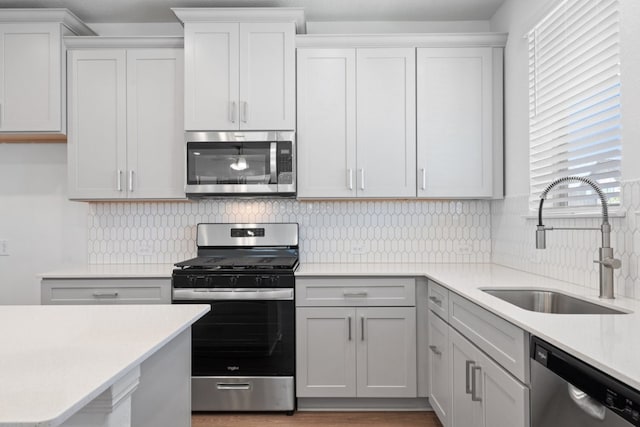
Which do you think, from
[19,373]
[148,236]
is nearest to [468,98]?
[148,236]

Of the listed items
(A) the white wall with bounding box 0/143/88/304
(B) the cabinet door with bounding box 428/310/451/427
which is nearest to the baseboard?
(B) the cabinet door with bounding box 428/310/451/427

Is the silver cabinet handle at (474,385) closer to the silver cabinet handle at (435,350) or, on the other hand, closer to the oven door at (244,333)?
the silver cabinet handle at (435,350)

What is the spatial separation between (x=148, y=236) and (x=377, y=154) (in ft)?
6.02

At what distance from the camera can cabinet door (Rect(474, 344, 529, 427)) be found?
4.49 ft

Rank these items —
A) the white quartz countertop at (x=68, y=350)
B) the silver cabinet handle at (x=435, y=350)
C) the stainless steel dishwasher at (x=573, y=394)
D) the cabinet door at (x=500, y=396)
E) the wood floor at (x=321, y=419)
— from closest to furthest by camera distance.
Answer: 1. the white quartz countertop at (x=68, y=350)
2. the stainless steel dishwasher at (x=573, y=394)
3. the cabinet door at (x=500, y=396)
4. the silver cabinet handle at (x=435, y=350)
5. the wood floor at (x=321, y=419)

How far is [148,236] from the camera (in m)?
3.24

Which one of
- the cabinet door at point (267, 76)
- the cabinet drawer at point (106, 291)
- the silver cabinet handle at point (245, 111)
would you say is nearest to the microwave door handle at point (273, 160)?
the cabinet door at point (267, 76)

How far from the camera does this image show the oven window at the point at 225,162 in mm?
2836

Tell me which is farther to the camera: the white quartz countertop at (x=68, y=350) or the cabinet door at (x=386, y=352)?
the cabinet door at (x=386, y=352)

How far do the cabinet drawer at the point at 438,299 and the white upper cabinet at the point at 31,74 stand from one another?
2.66m

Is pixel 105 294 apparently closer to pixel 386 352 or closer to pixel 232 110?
pixel 232 110

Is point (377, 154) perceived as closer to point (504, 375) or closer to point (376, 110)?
point (376, 110)

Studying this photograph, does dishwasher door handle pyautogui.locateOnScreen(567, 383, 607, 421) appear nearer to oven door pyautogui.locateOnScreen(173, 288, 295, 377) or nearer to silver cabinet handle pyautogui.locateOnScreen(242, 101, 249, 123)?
oven door pyautogui.locateOnScreen(173, 288, 295, 377)

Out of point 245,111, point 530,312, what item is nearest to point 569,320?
point 530,312
